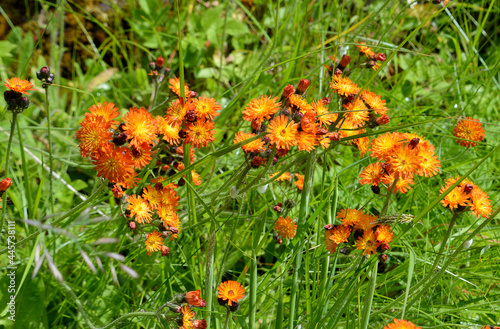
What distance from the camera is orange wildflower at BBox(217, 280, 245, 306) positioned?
1.09 meters

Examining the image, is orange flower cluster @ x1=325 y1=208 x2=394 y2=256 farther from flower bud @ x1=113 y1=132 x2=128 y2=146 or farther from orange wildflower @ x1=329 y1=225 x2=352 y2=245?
flower bud @ x1=113 y1=132 x2=128 y2=146

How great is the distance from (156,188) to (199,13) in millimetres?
1967

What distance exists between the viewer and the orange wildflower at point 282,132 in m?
1.06

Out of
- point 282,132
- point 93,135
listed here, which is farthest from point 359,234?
point 93,135

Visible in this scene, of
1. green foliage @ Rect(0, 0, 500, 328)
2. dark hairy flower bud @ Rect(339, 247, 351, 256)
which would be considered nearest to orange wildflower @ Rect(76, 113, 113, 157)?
green foliage @ Rect(0, 0, 500, 328)

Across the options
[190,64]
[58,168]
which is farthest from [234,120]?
[58,168]

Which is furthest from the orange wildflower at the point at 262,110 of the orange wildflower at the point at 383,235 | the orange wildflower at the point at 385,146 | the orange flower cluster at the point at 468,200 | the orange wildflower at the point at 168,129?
the orange flower cluster at the point at 468,200

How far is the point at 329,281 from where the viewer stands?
1.26 m

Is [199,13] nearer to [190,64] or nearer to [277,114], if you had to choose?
[190,64]

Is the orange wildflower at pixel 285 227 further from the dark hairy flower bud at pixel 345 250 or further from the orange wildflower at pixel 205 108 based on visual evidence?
the orange wildflower at pixel 205 108

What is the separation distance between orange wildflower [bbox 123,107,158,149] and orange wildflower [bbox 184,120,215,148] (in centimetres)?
9

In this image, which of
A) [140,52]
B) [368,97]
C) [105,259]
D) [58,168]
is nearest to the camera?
[368,97]

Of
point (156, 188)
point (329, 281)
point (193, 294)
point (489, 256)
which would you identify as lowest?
point (489, 256)

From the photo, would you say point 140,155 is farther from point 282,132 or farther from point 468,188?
point 468,188
